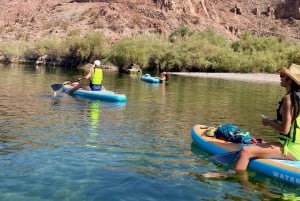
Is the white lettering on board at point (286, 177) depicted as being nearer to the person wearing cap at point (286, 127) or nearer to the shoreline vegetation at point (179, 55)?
the person wearing cap at point (286, 127)

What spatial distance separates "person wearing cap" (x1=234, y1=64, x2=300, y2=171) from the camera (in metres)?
8.09

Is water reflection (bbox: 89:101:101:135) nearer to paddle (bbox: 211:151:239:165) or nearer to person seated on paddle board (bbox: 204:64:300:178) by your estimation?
paddle (bbox: 211:151:239:165)

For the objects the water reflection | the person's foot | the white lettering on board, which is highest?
the water reflection

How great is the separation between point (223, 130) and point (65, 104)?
9.27 metres

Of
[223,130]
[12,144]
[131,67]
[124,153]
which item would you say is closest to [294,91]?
[223,130]

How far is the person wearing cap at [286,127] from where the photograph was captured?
26.6 ft

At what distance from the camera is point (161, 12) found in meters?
118

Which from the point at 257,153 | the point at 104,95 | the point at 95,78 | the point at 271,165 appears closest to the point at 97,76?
the point at 95,78

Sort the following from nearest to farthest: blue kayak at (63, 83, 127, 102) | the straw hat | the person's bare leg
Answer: the straw hat
the person's bare leg
blue kayak at (63, 83, 127, 102)

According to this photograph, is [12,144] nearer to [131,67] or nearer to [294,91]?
[294,91]

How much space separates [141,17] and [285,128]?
356ft

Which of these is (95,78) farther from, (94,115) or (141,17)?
(141,17)

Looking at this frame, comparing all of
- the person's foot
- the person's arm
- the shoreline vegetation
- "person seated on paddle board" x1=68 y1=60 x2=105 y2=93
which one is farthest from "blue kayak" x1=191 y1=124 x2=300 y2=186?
the shoreline vegetation

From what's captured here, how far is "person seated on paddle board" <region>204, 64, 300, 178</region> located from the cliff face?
9142 cm
